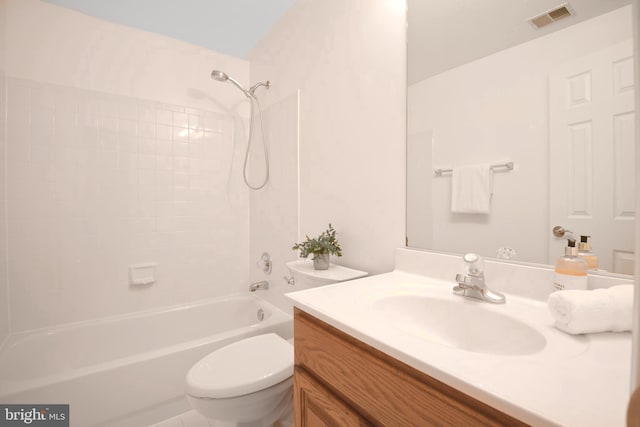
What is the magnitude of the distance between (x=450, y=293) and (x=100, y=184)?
6.64 ft

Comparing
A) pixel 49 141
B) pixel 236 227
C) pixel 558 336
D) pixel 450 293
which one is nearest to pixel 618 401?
pixel 558 336

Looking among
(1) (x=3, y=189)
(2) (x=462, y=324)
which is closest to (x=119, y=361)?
(1) (x=3, y=189)

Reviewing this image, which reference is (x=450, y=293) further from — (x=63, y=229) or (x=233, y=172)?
(x=63, y=229)

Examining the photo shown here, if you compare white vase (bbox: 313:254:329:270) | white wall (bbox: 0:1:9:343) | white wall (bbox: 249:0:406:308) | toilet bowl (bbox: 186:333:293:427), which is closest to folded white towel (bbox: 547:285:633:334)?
white wall (bbox: 249:0:406:308)

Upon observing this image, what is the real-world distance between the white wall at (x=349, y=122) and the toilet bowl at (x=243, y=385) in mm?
550

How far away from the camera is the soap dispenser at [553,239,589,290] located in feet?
2.08

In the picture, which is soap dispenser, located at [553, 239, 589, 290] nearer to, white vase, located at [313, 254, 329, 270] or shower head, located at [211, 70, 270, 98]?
white vase, located at [313, 254, 329, 270]

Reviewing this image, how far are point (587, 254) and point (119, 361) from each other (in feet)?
5.84

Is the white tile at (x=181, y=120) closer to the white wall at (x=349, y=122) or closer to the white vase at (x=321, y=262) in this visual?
the white wall at (x=349, y=122)

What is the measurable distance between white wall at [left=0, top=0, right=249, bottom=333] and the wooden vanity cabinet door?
152cm

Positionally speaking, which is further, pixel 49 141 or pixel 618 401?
pixel 49 141

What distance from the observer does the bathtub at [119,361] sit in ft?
3.65

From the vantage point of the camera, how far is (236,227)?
2.20 metres

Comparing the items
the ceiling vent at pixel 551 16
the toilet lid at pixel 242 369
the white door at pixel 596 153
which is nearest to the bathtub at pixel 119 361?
the toilet lid at pixel 242 369
